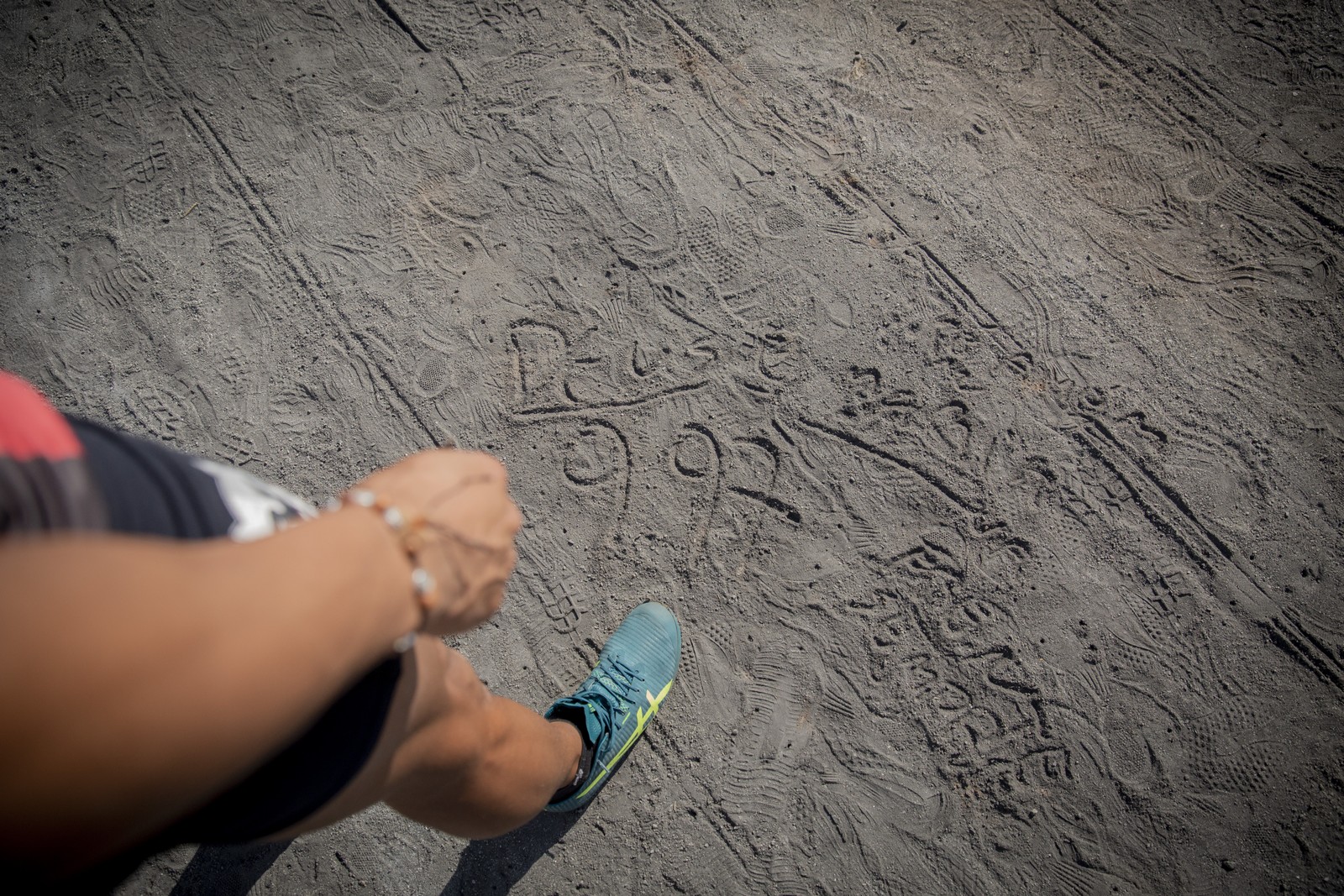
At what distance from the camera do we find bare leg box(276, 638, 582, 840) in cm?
112

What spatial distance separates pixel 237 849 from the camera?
2166 millimetres

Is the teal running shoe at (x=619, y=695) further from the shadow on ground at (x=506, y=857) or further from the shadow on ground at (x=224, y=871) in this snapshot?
the shadow on ground at (x=224, y=871)

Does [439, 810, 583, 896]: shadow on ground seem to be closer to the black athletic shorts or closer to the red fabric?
the black athletic shorts

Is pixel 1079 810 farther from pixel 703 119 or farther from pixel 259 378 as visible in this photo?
pixel 259 378

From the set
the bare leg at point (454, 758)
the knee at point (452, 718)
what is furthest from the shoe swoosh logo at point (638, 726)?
the knee at point (452, 718)

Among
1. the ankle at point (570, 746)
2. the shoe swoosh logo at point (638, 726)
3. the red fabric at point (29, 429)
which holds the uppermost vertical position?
the red fabric at point (29, 429)

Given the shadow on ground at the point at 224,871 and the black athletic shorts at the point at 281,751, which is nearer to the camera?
the black athletic shorts at the point at 281,751

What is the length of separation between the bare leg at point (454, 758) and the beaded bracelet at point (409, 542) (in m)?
0.26

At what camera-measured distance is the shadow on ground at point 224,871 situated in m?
2.13

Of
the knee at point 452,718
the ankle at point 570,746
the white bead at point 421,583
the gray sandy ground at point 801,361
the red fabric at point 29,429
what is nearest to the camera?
the red fabric at point 29,429

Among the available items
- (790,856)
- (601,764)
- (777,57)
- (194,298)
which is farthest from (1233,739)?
(194,298)

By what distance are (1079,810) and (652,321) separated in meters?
2.08

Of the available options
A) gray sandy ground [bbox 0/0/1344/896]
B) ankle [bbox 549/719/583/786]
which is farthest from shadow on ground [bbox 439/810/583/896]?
ankle [bbox 549/719/583/786]

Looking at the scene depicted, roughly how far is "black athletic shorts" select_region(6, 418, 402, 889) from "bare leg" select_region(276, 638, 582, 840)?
1.2 inches
